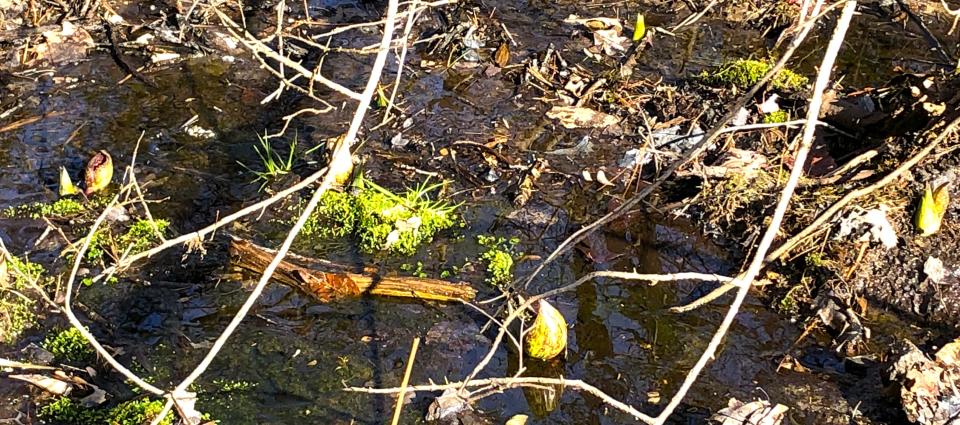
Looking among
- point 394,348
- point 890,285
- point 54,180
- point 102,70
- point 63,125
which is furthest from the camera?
point 102,70

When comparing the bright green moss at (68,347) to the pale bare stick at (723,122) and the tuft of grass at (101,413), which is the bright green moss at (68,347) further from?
the pale bare stick at (723,122)

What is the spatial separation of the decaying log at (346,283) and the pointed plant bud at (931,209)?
2111mm

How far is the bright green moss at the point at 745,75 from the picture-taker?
528cm

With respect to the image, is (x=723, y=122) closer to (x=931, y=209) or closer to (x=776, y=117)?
(x=931, y=209)

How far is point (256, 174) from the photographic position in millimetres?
4488

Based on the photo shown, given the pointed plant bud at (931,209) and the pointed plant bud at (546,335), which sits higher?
the pointed plant bud at (931,209)

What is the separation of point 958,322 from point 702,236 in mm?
1171

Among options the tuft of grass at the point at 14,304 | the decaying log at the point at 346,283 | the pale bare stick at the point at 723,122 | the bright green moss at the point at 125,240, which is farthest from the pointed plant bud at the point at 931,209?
the tuft of grass at the point at 14,304

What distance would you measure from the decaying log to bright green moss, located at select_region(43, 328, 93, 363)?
75 centimetres

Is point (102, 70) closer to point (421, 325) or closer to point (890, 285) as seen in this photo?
point (421, 325)

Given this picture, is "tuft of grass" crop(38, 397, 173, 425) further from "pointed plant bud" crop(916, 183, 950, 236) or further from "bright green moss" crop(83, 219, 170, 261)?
"pointed plant bud" crop(916, 183, 950, 236)

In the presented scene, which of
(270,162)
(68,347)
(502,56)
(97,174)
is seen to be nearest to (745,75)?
(502,56)

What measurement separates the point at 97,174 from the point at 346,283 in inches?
62.5

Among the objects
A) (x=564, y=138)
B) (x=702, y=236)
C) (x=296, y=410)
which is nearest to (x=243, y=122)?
(x=564, y=138)
